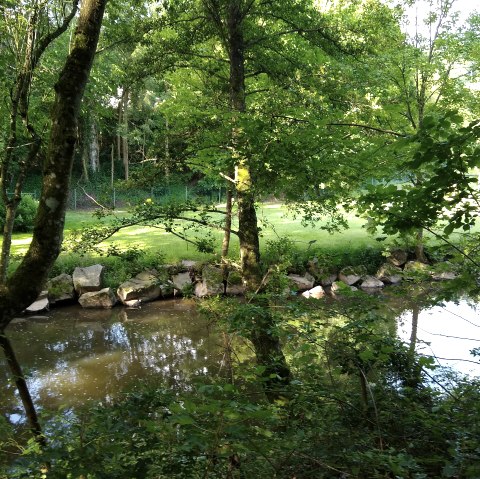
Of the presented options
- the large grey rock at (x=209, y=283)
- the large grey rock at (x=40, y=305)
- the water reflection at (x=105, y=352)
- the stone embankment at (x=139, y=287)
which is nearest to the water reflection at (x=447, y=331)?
the stone embankment at (x=139, y=287)

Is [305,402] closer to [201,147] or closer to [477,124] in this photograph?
[477,124]

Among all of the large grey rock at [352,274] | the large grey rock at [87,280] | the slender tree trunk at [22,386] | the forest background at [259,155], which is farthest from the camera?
the large grey rock at [352,274]

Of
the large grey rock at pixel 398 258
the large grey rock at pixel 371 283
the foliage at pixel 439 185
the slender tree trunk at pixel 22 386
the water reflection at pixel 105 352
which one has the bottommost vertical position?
the water reflection at pixel 105 352

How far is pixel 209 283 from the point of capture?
13.0 meters

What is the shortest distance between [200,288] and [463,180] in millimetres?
11196

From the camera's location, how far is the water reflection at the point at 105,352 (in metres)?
8.14

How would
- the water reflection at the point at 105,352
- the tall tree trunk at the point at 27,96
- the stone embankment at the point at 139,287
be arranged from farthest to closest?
the stone embankment at the point at 139,287, the water reflection at the point at 105,352, the tall tree trunk at the point at 27,96

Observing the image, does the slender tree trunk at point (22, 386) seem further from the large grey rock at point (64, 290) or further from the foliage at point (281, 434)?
the large grey rock at point (64, 290)

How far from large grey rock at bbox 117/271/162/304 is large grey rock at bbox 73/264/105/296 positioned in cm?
74

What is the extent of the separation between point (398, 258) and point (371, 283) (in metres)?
2.11

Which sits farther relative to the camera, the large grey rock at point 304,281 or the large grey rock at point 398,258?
the large grey rock at point 398,258

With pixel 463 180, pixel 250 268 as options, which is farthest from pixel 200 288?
pixel 463 180

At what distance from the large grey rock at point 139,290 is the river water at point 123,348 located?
417mm

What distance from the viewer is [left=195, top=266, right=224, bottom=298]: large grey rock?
41.2 ft
